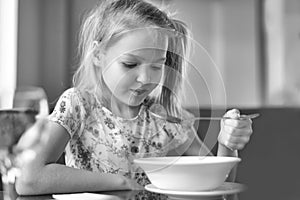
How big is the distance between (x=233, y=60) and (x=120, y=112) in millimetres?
1549

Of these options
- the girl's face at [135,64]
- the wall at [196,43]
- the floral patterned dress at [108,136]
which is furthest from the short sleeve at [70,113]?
the wall at [196,43]

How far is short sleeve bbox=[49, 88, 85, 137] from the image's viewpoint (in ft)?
2.85

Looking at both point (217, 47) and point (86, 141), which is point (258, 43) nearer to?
point (217, 47)

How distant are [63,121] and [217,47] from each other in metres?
1.65

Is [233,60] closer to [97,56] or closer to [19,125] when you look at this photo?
[97,56]

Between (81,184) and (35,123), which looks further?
(81,184)

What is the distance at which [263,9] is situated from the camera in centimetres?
241

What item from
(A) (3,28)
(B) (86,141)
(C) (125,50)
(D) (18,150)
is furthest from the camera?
(A) (3,28)

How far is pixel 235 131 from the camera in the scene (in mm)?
797

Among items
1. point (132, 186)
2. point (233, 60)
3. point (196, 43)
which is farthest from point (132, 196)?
point (233, 60)


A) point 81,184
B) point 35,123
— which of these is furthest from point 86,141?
point 35,123

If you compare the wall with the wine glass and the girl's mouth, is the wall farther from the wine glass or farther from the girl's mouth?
the wine glass

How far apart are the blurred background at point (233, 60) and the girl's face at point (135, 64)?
89mm

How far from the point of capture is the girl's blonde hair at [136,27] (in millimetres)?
861
